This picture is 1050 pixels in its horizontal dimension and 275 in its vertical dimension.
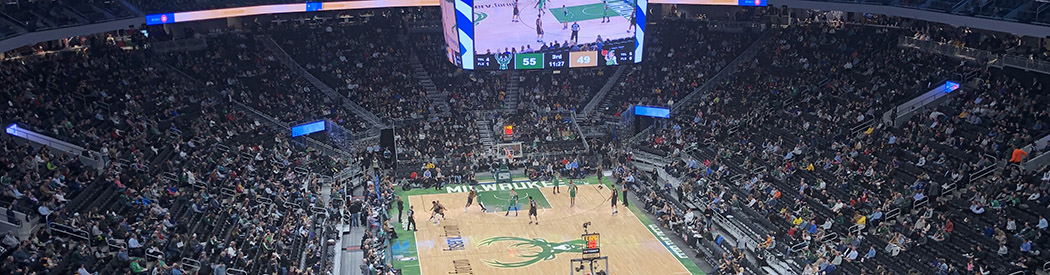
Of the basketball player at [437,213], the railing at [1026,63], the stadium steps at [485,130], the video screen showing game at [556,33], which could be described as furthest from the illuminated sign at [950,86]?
the stadium steps at [485,130]

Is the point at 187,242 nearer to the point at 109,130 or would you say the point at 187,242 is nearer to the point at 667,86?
the point at 109,130

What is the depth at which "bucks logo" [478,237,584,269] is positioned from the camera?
1249 inches

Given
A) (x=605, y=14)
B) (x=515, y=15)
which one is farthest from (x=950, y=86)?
(x=515, y=15)

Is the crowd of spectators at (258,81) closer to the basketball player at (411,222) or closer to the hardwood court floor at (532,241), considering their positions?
the hardwood court floor at (532,241)

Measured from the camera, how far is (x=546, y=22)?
42906 mm

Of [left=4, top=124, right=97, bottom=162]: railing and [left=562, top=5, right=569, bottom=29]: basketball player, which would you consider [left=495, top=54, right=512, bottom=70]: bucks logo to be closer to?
[left=562, top=5, right=569, bottom=29]: basketball player

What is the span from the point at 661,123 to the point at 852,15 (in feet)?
39.7

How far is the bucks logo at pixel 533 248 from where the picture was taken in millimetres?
31734

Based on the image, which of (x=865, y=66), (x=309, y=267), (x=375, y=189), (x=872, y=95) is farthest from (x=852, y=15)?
(x=309, y=267)

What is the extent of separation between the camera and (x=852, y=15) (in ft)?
161

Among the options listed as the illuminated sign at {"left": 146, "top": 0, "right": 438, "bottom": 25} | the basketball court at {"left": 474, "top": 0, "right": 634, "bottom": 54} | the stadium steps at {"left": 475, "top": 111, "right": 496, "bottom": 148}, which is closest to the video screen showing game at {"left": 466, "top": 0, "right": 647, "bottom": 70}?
the basketball court at {"left": 474, "top": 0, "right": 634, "bottom": 54}

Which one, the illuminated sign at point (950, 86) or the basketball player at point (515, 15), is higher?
the basketball player at point (515, 15)

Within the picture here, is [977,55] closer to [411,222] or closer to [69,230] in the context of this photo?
[411,222]

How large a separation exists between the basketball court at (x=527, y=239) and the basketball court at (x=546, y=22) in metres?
7.24
